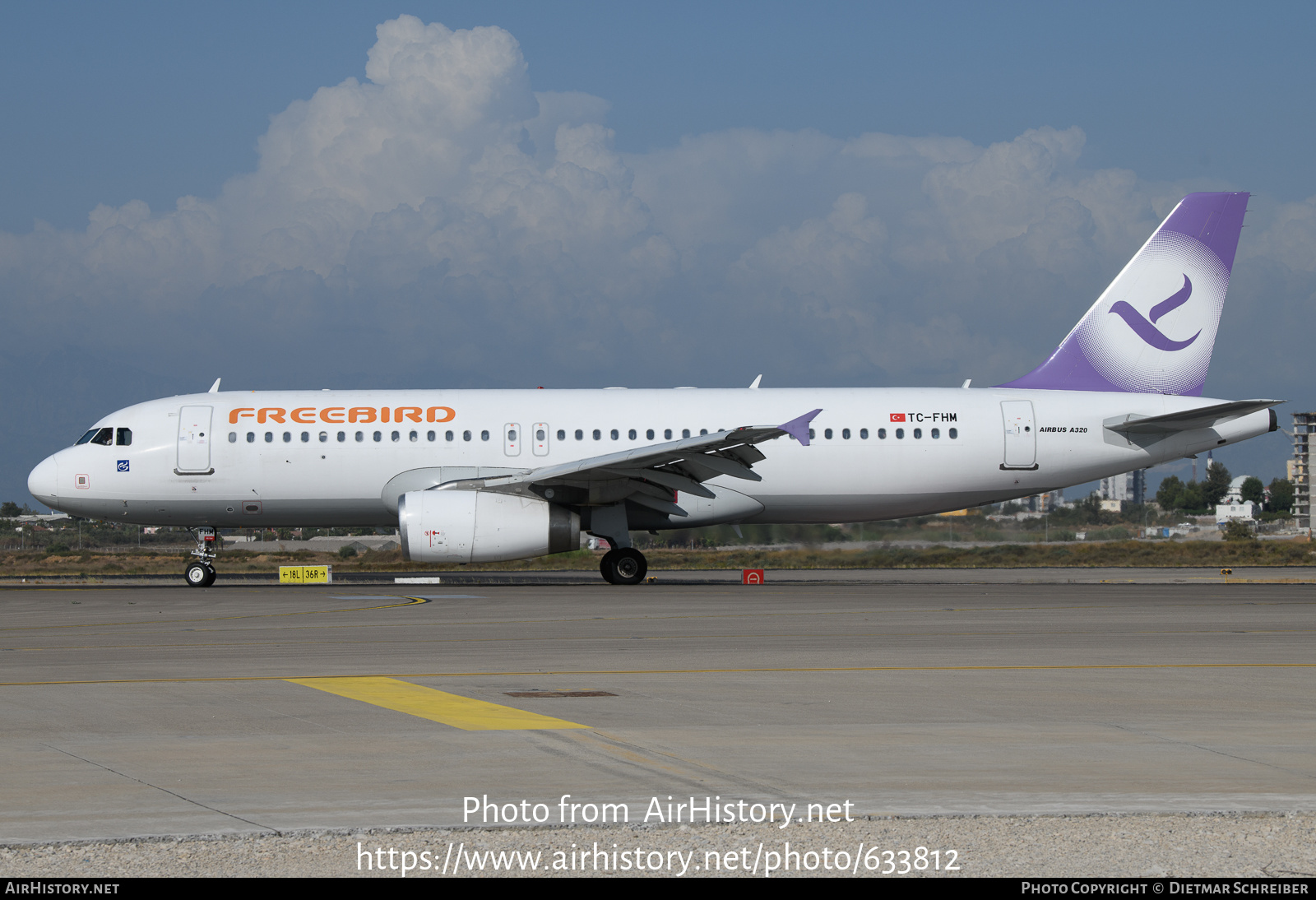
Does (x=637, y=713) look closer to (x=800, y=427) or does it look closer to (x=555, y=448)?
(x=800, y=427)

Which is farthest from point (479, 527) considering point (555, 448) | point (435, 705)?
point (435, 705)

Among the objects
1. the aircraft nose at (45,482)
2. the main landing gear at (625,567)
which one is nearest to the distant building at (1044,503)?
the main landing gear at (625,567)

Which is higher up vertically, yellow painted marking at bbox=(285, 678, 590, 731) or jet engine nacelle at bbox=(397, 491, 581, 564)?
jet engine nacelle at bbox=(397, 491, 581, 564)

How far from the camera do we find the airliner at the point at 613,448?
24891mm

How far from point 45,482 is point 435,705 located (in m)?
19.1

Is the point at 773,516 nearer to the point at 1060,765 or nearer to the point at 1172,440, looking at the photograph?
the point at 1172,440

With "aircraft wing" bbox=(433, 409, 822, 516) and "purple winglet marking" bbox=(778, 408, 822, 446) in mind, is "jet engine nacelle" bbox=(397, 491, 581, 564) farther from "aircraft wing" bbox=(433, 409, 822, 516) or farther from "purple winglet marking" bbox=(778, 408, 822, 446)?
"purple winglet marking" bbox=(778, 408, 822, 446)

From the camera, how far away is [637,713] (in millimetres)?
9023

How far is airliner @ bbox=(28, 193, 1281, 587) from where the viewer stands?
24891 millimetres

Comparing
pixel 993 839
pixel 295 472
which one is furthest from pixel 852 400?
pixel 993 839

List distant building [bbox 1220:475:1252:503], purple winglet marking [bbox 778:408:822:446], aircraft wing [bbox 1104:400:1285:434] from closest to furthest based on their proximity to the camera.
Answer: purple winglet marking [bbox 778:408:822:446]
aircraft wing [bbox 1104:400:1285:434]
distant building [bbox 1220:475:1252:503]

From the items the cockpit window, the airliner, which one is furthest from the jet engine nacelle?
the cockpit window

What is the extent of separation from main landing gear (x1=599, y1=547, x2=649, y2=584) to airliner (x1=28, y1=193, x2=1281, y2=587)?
0.03m

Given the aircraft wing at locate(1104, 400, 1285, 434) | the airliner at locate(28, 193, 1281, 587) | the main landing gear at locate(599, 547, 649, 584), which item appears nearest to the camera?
the aircraft wing at locate(1104, 400, 1285, 434)
